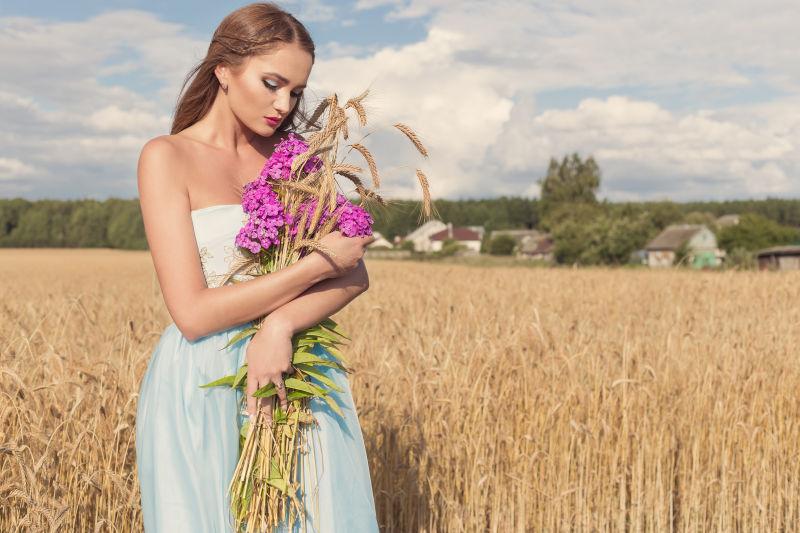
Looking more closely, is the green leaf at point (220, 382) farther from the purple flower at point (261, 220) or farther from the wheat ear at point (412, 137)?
the wheat ear at point (412, 137)

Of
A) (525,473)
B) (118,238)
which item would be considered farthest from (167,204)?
(118,238)

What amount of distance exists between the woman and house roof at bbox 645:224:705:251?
77016 millimetres

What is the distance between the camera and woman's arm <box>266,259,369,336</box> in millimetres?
1747

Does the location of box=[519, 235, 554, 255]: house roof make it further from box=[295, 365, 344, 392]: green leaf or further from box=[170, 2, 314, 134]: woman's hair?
box=[295, 365, 344, 392]: green leaf

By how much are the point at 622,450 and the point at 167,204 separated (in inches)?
117

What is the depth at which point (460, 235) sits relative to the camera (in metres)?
112

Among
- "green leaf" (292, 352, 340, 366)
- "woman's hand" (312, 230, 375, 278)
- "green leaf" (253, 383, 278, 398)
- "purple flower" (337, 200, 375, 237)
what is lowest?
"green leaf" (253, 383, 278, 398)

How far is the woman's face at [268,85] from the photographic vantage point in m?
1.88

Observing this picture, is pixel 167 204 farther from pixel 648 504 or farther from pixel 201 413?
pixel 648 504

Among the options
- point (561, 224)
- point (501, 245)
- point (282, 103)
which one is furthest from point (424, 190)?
point (501, 245)

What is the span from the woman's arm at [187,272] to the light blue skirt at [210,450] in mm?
99

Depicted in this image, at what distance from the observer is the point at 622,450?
3971 millimetres

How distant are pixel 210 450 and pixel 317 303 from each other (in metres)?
0.43

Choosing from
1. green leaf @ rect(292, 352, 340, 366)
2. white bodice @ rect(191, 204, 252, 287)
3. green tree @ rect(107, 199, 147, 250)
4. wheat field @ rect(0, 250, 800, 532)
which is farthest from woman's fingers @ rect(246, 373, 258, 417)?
green tree @ rect(107, 199, 147, 250)
